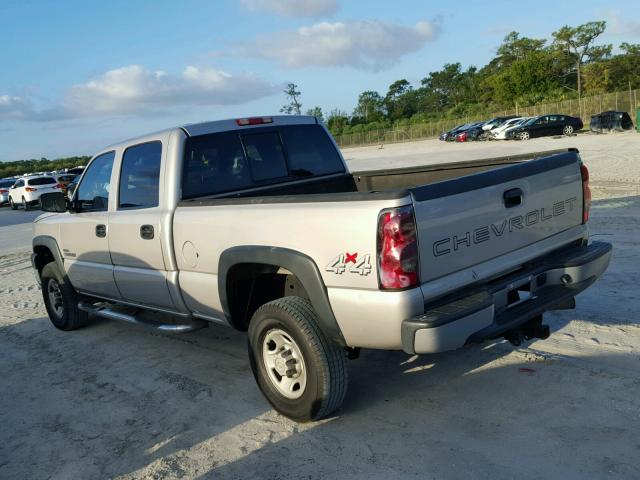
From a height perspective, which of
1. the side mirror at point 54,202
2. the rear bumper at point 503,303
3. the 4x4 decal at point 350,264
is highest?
the side mirror at point 54,202

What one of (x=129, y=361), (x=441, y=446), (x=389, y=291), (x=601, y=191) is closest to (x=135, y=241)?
(x=129, y=361)

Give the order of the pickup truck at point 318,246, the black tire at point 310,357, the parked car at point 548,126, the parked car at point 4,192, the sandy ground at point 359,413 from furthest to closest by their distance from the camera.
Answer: the parked car at point 548,126 → the parked car at point 4,192 → the black tire at point 310,357 → the sandy ground at point 359,413 → the pickup truck at point 318,246

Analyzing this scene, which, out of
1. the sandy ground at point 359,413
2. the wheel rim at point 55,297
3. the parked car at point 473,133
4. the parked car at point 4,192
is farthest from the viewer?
the parked car at point 473,133

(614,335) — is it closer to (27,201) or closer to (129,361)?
(129,361)

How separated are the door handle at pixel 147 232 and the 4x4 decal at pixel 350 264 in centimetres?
189

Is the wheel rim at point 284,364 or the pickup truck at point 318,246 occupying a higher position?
the pickup truck at point 318,246

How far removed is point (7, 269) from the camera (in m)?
11.4

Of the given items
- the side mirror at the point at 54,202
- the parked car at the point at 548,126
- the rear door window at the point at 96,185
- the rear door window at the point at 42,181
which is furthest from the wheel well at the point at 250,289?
the parked car at the point at 548,126

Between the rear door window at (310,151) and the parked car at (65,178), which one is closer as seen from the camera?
the rear door window at (310,151)

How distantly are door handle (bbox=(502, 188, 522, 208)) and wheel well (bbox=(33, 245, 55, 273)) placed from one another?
5.10 meters

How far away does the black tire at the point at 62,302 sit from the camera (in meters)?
6.49

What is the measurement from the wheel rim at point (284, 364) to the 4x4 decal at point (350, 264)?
65 cm

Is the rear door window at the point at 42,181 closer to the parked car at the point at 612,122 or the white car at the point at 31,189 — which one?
the white car at the point at 31,189

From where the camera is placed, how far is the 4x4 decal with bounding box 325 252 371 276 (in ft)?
10.9
